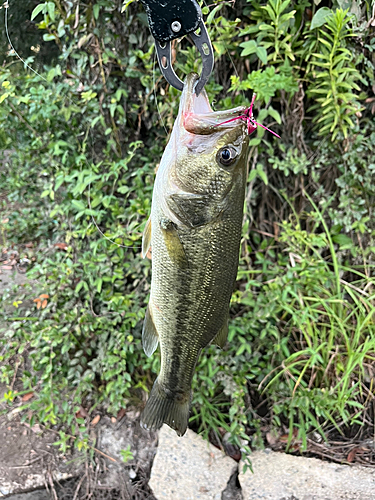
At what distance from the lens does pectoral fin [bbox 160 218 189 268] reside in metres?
1.19

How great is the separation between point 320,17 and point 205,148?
1385mm

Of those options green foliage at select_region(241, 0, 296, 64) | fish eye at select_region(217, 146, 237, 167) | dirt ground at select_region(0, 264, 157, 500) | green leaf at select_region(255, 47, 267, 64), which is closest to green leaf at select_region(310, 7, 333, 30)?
green foliage at select_region(241, 0, 296, 64)

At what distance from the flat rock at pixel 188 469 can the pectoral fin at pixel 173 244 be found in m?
1.73

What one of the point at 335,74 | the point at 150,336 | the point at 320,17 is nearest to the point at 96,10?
the point at 320,17

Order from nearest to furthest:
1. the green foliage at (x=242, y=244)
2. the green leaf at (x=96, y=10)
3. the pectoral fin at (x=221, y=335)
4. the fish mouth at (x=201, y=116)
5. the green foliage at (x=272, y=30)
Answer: the fish mouth at (x=201, y=116) → the pectoral fin at (x=221, y=335) → the green foliage at (x=272, y=30) → the green leaf at (x=96, y=10) → the green foliage at (x=242, y=244)

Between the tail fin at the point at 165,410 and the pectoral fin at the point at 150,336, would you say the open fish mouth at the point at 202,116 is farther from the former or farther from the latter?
the tail fin at the point at 165,410

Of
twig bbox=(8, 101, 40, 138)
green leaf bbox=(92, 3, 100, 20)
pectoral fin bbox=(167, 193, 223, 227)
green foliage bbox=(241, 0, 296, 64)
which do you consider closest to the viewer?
pectoral fin bbox=(167, 193, 223, 227)

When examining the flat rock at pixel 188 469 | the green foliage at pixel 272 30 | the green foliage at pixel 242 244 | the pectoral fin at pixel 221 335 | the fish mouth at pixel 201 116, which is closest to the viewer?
the fish mouth at pixel 201 116

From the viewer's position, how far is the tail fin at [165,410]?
4.58 ft

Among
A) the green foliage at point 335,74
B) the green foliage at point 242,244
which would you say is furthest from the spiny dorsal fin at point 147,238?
the green foliage at point 335,74

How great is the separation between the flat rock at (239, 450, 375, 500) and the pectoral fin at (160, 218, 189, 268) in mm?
1805

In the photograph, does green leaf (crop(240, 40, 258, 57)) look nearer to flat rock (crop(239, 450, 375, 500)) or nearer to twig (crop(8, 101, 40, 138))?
twig (crop(8, 101, 40, 138))

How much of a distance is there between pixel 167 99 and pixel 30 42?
2115 millimetres

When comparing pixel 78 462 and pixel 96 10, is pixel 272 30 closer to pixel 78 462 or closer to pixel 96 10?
pixel 96 10
